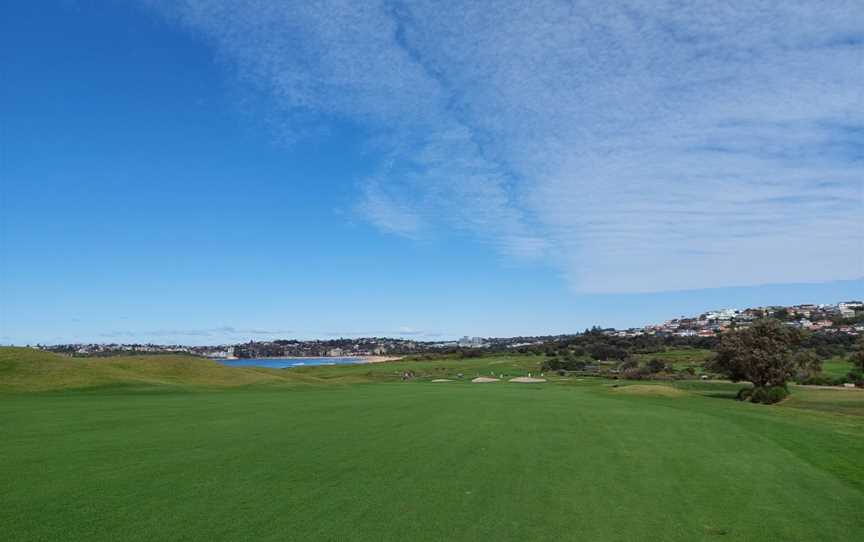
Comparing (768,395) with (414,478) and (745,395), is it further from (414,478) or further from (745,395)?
(414,478)

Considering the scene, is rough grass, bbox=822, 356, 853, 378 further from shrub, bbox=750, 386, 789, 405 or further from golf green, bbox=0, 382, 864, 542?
golf green, bbox=0, 382, 864, 542

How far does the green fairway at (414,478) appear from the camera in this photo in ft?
31.9

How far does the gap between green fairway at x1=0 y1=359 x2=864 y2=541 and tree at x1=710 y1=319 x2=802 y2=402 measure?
28109mm

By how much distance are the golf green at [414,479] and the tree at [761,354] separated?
1144 inches

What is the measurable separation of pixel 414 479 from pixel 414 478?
10cm

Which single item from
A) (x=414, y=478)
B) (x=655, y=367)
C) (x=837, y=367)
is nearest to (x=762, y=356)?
(x=655, y=367)

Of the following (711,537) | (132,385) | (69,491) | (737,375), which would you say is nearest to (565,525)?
(711,537)

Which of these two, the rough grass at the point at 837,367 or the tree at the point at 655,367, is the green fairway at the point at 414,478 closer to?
the rough grass at the point at 837,367

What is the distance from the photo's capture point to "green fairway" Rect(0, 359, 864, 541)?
9727mm

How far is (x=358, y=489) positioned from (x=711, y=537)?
249 inches

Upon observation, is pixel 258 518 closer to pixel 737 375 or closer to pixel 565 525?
pixel 565 525

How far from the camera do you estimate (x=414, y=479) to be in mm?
12984

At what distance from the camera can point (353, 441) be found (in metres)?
18.0

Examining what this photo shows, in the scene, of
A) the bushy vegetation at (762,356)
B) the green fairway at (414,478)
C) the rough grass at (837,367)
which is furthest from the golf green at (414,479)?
the rough grass at (837,367)
